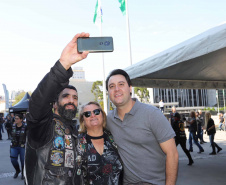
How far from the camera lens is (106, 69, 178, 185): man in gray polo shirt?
2.19m

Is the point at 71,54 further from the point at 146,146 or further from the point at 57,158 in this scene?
the point at 146,146

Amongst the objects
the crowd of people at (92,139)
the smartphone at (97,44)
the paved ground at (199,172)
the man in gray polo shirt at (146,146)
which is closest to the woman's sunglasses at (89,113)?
the crowd of people at (92,139)

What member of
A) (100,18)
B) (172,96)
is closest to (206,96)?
(172,96)

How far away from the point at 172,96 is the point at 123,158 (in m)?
52.5

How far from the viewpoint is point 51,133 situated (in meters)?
1.82

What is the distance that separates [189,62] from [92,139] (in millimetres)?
4137

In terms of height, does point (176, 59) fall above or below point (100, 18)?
below

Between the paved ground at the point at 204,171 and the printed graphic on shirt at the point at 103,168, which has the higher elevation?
the printed graphic on shirt at the point at 103,168

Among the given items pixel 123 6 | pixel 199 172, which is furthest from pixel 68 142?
pixel 123 6

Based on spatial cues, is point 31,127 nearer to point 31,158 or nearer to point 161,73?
point 31,158

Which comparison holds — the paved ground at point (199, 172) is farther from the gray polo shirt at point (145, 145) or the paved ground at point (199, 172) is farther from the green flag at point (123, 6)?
the green flag at point (123, 6)

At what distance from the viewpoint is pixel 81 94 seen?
7381 centimetres

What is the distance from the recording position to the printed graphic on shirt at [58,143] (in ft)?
5.96

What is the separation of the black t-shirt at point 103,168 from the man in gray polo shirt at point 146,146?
86 mm
